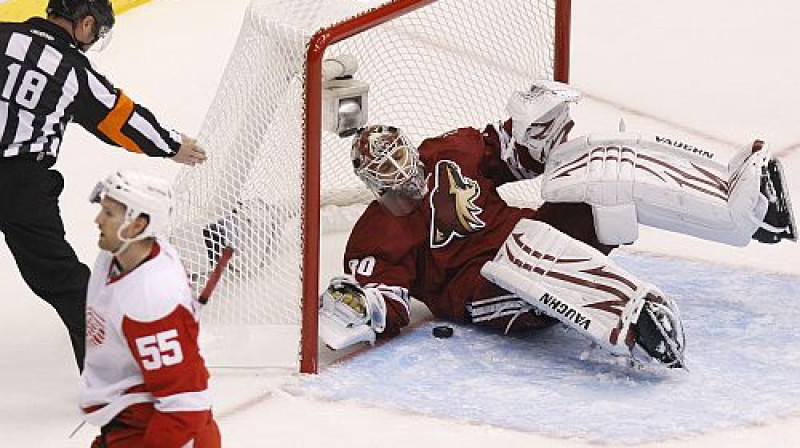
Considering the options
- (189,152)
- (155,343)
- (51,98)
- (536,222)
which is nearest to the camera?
(155,343)

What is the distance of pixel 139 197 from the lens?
3.57m

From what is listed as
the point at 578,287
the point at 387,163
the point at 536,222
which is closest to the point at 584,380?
the point at 578,287

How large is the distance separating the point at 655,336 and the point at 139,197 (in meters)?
1.46

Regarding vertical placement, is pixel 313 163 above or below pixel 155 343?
above

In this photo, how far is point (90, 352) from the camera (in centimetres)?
367

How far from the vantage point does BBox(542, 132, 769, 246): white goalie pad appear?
4.89 m

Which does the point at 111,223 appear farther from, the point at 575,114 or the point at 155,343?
the point at 575,114

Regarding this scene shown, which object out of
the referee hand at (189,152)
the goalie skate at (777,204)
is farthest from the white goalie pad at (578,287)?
the referee hand at (189,152)

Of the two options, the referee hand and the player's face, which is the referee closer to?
the referee hand

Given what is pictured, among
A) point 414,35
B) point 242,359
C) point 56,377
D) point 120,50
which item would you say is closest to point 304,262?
point 242,359

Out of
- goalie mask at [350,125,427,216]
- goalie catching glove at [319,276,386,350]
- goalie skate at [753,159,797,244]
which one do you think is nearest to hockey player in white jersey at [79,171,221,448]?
goalie catching glove at [319,276,386,350]

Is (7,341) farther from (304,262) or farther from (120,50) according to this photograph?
(120,50)

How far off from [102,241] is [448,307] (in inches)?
64.1

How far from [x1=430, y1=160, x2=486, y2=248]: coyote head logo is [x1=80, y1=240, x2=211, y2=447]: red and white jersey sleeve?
4.83 ft
